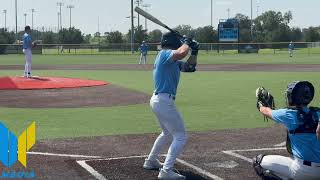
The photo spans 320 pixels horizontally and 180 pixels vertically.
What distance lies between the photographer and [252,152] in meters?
8.62

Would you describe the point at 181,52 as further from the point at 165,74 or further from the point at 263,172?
the point at 263,172

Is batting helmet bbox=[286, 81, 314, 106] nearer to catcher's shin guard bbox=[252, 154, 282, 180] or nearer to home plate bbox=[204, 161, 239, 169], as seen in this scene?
catcher's shin guard bbox=[252, 154, 282, 180]

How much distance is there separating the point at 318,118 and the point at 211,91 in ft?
41.8

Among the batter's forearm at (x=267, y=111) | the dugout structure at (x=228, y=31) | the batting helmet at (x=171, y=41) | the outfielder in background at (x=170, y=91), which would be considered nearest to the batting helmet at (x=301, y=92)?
the batter's forearm at (x=267, y=111)

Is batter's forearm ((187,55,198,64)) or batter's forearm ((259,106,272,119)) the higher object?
batter's forearm ((187,55,198,64))

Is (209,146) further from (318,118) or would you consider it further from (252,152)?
(318,118)

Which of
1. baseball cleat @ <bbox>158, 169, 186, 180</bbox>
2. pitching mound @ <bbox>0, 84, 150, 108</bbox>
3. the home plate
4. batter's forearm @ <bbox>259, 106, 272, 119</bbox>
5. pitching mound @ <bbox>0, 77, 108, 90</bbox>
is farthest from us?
pitching mound @ <bbox>0, 77, 108, 90</bbox>

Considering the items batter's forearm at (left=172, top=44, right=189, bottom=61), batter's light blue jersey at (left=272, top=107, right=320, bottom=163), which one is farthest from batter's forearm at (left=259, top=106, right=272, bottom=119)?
batter's forearm at (left=172, top=44, right=189, bottom=61)

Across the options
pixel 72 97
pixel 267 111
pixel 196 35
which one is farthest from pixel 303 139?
pixel 196 35

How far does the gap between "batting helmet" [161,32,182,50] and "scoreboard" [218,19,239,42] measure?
62.9 meters

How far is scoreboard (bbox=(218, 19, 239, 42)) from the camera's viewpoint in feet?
227

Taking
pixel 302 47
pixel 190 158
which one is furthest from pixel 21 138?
pixel 302 47

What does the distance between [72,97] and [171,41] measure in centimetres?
952

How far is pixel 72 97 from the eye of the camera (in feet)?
53.0
